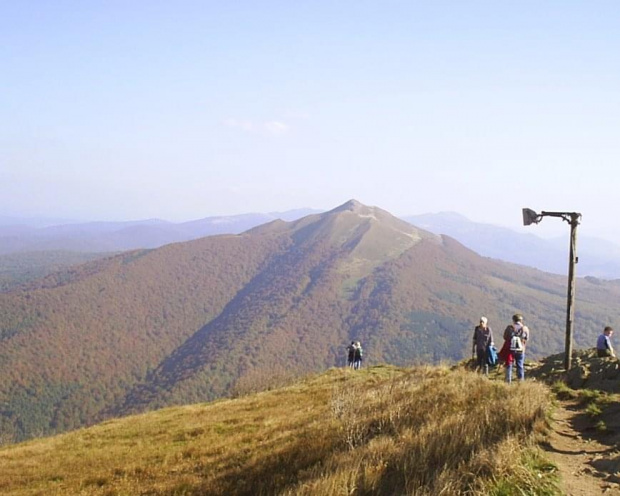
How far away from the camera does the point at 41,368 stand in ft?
603

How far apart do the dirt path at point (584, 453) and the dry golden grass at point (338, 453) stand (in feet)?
1.31

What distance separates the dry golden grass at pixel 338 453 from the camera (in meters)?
6.04

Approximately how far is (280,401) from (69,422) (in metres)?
158

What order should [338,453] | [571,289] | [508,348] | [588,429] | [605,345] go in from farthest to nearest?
1. [605,345]
2. [571,289]
3. [508,348]
4. [588,429]
5. [338,453]

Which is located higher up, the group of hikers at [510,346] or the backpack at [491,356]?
the group of hikers at [510,346]

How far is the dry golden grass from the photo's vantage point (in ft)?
19.8

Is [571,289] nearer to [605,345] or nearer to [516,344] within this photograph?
[605,345]

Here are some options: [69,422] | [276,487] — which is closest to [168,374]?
[69,422]

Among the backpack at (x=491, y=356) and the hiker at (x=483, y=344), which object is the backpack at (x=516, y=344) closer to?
the hiker at (x=483, y=344)

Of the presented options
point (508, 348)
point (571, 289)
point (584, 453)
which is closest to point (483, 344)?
point (508, 348)

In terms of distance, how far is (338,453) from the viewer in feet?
27.0

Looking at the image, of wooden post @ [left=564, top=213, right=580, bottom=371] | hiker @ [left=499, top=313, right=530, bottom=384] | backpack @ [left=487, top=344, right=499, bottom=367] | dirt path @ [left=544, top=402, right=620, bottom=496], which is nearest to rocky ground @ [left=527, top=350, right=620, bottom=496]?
dirt path @ [left=544, top=402, right=620, bottom=496]

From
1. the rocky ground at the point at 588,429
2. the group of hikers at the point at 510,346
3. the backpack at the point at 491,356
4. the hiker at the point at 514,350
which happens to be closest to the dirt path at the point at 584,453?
the rocky ground at the point at 588,429

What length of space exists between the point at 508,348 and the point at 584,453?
7.01 meters
